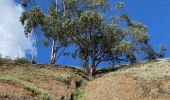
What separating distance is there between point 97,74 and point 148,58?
12.0 m

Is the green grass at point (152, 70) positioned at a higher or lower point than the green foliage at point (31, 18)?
lower

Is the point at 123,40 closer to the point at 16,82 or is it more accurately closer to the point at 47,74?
the point at 47,74

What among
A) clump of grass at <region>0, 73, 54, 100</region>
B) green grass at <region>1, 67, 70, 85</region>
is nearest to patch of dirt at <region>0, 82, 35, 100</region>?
clump of grass at <region>0, 73, 54, 100</region>

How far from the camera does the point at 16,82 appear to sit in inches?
1706

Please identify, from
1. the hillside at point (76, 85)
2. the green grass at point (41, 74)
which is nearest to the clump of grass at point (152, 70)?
the hillside at point (76, 85)

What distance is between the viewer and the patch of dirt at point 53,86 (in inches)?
1735

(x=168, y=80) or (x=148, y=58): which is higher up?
(x=148, y=58)

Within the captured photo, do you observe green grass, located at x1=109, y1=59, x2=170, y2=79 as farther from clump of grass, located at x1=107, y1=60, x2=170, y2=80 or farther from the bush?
the bush

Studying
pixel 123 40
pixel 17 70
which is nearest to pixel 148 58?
pixel 123 40

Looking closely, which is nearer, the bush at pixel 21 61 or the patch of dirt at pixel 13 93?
the patch of dirt at pixel 13 93

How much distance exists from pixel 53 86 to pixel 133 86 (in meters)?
7.50

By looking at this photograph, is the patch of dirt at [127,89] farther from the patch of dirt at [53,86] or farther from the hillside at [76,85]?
the patch of dirt at [53,86]

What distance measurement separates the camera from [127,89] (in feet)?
153

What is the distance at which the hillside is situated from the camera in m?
41.4
